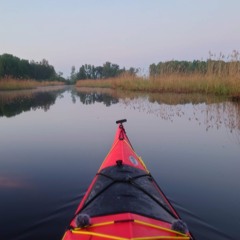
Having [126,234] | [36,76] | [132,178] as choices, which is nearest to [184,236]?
[126,234]

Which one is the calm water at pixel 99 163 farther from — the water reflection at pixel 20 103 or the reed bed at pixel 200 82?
the reed bed at pixel 200 82

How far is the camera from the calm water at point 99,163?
3453 mm

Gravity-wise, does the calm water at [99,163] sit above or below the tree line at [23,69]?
below

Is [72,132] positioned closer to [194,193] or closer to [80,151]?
[80,151]

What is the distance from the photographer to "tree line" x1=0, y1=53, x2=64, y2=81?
54.1 meters

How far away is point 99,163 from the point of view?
5.68 metres

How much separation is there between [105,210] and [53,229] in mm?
1232

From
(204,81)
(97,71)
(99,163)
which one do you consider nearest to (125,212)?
(99,163)

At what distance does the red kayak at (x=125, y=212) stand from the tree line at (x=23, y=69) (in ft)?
140

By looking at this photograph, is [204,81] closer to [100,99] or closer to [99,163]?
[100,99]

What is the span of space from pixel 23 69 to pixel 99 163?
198ft

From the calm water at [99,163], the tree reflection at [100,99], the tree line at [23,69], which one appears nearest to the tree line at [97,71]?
the tree line at [23,69]

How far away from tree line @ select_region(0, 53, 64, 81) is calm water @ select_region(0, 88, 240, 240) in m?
37.3

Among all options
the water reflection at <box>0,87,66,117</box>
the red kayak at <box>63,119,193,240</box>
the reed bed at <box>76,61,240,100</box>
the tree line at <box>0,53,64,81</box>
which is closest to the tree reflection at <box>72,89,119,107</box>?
the water reflection at <box>0,87,66,117</box>
